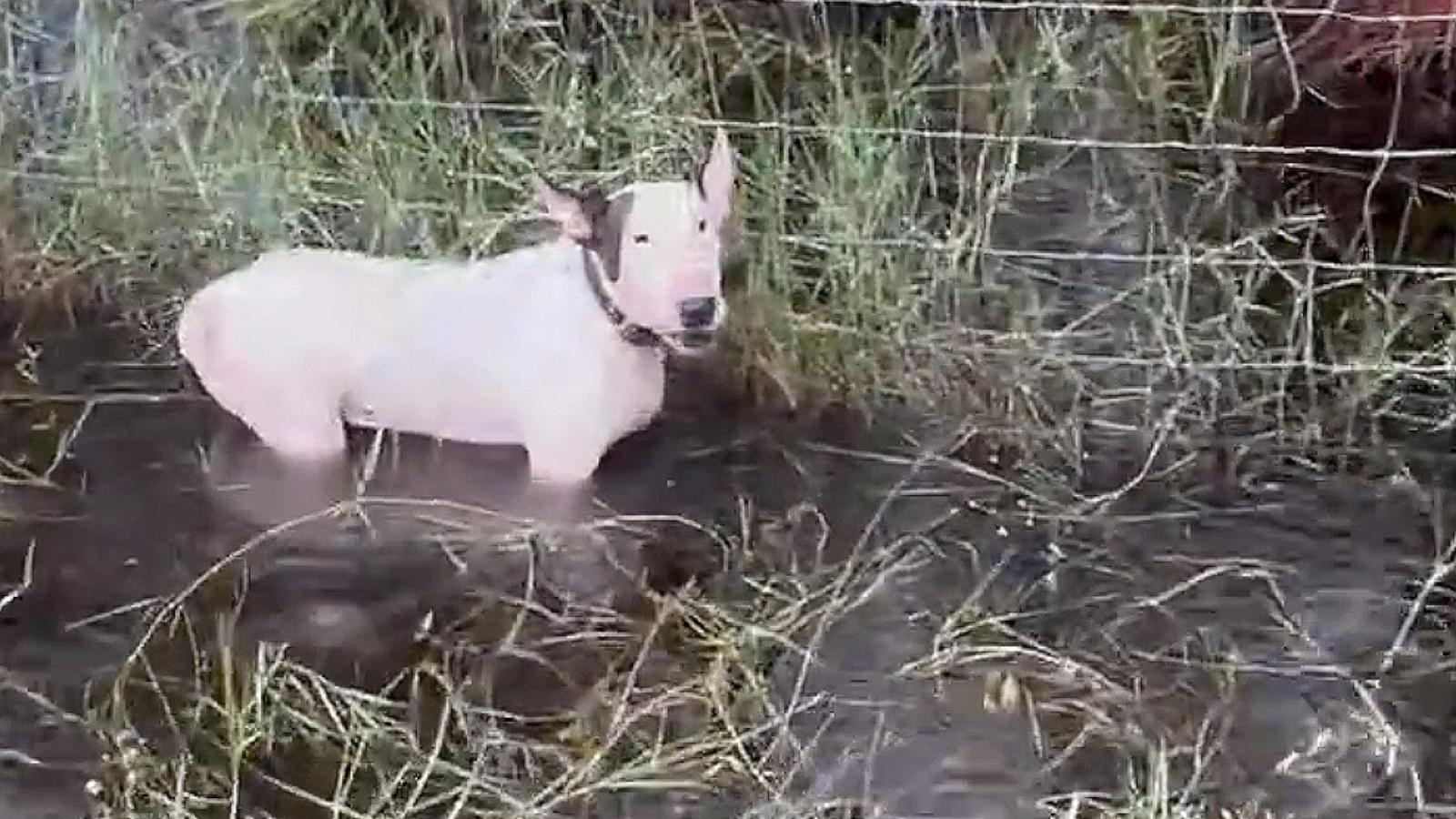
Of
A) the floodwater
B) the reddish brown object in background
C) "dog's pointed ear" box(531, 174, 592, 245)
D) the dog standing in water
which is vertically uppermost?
the reddish brown object in background

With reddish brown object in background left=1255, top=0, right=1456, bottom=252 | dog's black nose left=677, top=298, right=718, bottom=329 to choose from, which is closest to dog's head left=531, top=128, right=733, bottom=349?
dog's black nose left=677, top=298, right=718, bottom=329

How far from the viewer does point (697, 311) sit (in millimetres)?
862

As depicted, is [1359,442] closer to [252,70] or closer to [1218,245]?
[1218,245]

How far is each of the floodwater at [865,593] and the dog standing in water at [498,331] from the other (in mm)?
17

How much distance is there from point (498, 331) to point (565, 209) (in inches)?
2.2

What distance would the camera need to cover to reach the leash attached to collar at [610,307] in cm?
86

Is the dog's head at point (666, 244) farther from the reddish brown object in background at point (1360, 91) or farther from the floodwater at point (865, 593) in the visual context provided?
the reddish brown object in background at point (1360, 91)

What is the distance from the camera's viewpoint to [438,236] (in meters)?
0.90

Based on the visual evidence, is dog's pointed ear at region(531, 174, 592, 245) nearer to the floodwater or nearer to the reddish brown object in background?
the floodwater

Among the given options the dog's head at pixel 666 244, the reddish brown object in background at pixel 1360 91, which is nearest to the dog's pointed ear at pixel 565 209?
the dog's head at pixel 666 244

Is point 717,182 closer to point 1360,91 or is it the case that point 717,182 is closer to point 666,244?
point 666,244

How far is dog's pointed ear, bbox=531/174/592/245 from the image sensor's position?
0.87 m

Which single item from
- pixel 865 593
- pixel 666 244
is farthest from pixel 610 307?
pixel 865 593

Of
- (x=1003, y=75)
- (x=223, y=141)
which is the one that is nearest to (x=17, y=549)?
(x=223, y=141)
